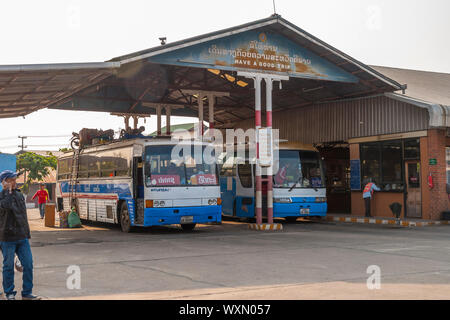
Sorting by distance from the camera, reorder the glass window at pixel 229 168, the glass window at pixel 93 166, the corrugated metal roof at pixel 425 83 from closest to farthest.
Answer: the glass window at pixel 93 166
the glass window at pixel 229 168
the corrugated metal roof at pixel 425 83

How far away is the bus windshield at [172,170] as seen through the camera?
1648 centimetres

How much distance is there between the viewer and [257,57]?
19.7m

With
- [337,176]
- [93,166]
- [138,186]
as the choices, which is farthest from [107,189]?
[337,176]

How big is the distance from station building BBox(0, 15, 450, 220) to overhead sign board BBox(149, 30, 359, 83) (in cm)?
4

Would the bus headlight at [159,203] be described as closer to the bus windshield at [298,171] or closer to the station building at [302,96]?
the station building at [302,96]

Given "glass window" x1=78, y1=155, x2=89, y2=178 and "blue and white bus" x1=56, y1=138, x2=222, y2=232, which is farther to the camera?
"glass window" x1=78, y1=155, x2=89, y2=178

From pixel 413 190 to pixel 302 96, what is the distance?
7004mm

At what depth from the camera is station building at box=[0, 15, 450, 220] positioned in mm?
18516

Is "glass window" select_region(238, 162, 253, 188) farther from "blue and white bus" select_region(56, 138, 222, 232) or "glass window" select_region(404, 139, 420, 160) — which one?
"glass window" select_region(404, 139, 420, 160)

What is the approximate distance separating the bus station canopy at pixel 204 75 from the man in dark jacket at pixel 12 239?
26.4 feet

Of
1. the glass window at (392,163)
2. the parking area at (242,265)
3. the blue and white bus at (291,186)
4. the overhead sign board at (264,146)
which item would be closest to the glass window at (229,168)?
the blue and white bus at (291,186)

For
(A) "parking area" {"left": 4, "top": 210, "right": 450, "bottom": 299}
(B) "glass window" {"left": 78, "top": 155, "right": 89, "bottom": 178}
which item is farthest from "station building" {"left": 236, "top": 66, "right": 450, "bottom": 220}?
(B) "glass window" {"left": 78, "top": 155, "right": 89, "bottom": 178}
